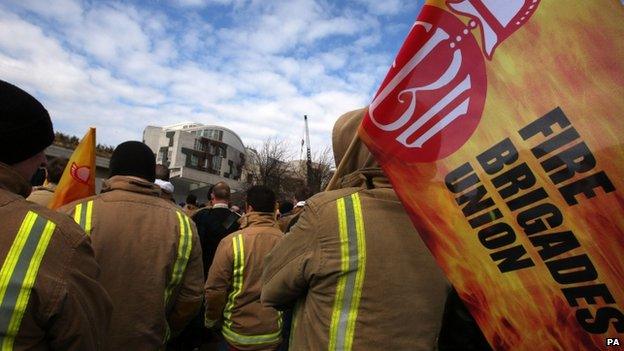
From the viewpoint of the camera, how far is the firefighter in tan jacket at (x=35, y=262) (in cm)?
129

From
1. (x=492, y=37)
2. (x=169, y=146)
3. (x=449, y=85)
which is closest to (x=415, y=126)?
(x=449, y=85)

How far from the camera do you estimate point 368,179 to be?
186cm

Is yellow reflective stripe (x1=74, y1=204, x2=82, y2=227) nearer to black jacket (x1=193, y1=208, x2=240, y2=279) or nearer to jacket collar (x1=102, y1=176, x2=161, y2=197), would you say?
jacket collar (x1=102, y1=176, x2=161, y2=197)

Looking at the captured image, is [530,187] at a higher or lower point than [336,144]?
lower

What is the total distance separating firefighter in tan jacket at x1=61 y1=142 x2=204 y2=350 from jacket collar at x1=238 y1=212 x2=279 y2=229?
3.84 feet

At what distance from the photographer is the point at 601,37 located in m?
1.07

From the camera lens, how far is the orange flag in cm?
292

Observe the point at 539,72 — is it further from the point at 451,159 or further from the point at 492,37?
the point at 451,159

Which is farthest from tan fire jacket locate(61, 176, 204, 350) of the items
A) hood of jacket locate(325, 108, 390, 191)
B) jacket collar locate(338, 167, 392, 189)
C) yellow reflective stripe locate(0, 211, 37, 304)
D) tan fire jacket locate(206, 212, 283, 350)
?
jacket collar locate(338, 167, 392, 189)

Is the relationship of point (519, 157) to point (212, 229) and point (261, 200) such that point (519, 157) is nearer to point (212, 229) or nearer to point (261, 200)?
point (261, 200)

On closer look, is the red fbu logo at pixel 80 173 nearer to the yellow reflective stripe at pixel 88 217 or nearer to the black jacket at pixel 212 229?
the yellow reflective stripe at pixel 88 217

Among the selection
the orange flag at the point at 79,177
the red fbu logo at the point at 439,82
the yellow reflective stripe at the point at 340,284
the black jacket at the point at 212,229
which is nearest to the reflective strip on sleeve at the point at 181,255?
the orange flag at the point at 79,177

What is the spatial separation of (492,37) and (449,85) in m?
0.17

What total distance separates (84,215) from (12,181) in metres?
1.04
